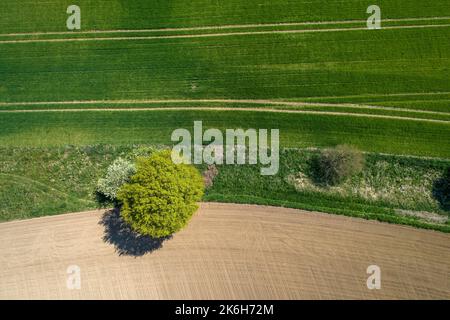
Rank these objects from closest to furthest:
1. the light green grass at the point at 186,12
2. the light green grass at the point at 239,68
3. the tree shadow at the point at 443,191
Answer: the tree shadow at the point at 443,191 → the light green grass at the point at 239,68 → the light green grass at the point at 186,12

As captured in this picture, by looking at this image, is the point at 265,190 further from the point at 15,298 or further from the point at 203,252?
the point at 15,298

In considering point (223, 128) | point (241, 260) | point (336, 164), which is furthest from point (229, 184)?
point (336, 164)

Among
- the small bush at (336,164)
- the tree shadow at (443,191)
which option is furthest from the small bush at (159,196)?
the tree shadow at (443,191)

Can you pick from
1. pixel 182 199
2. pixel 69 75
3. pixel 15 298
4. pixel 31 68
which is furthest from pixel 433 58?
pixel 15 298

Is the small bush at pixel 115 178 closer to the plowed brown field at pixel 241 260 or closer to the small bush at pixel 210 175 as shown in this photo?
the plowed brown field at pixel 241 260

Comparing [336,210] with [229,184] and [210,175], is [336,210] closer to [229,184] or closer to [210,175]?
[229,184]

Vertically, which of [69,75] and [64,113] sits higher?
[69,75]
